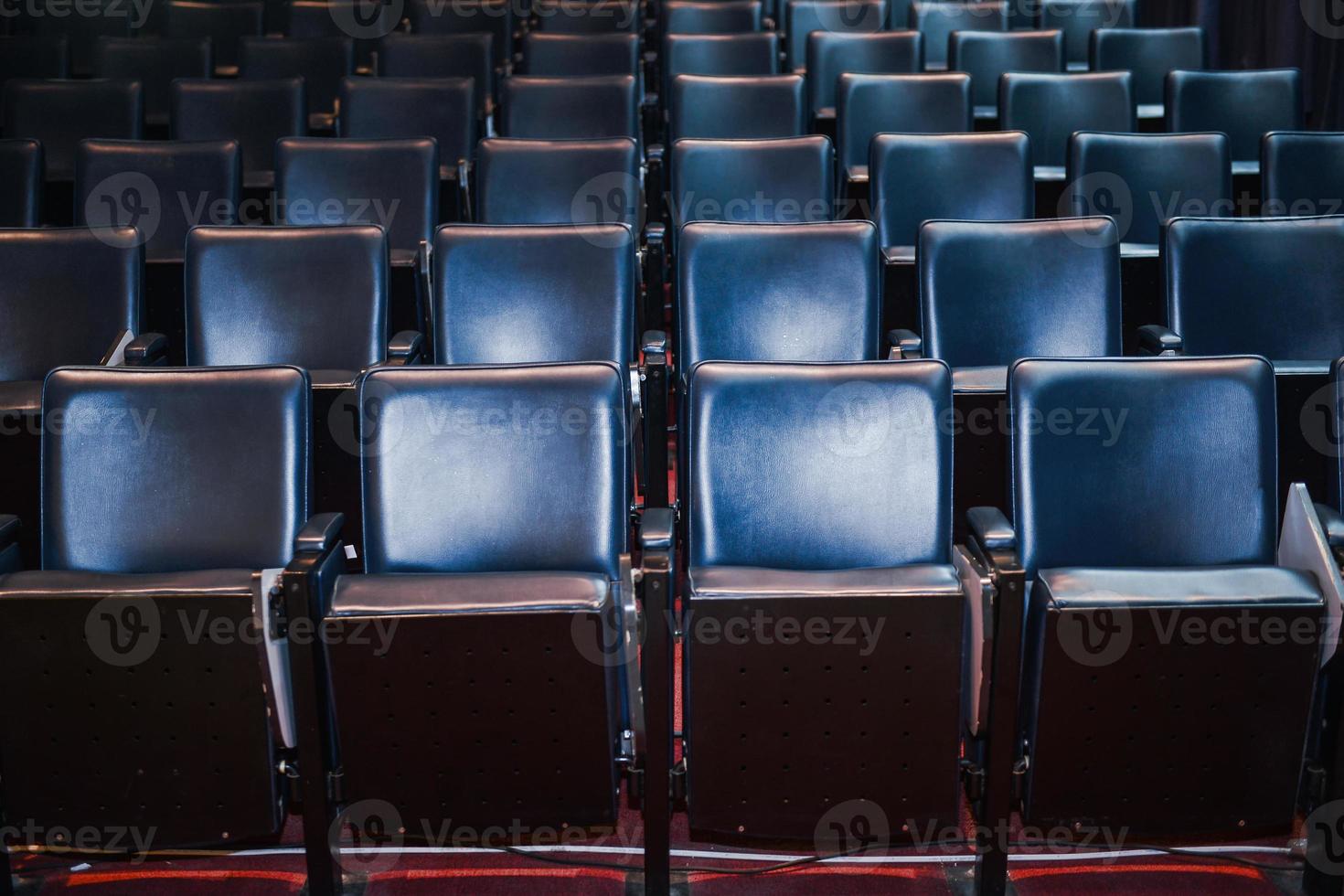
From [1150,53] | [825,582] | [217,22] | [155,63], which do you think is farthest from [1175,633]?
[217,22]

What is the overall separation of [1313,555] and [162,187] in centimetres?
90

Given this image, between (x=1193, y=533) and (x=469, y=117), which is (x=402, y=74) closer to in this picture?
(x=469, y=117)

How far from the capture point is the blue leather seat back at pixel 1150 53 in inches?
57.8

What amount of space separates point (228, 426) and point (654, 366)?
0.91 feet

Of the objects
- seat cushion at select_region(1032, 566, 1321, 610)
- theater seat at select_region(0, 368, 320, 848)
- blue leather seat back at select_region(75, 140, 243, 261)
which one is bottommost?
theater seat at select_region(0, 368, 320, 848)

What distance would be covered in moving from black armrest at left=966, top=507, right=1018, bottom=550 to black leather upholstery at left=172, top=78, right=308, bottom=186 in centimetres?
94

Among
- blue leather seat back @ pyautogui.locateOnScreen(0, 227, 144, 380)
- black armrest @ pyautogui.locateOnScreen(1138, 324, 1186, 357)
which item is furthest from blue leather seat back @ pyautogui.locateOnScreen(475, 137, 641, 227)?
black armrest @ pyautogui.locateOnScreen(1138, 324, 1186, 357)

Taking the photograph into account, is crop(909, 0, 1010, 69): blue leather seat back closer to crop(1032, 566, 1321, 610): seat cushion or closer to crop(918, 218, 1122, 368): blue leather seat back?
crop(918, 218, 1122, 368): blue leather seat back

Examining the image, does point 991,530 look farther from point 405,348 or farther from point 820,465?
point 405,348

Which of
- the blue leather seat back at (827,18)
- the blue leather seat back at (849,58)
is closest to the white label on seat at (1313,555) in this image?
the blue leather seat back at (849,58)

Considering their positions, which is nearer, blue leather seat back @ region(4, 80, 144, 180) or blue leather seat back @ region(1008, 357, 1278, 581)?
blue leather seat back @ region(1008, 357, 1278, 581)

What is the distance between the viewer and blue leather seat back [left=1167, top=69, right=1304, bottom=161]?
1251mm

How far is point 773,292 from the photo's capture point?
2.65 feet

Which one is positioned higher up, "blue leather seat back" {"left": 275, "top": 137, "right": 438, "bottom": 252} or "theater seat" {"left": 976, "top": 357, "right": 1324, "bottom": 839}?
"blue leather seat back" {"left": 275, "top": 137, "right": 438, "bottom": 252}
